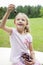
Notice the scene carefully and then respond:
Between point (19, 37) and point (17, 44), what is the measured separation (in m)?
0.06

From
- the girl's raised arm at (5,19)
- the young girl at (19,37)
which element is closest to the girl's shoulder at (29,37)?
the young girl at (19,37)

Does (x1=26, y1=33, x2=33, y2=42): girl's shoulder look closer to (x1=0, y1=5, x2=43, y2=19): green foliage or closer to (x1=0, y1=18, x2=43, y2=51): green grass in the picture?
(x1=0, y1=18, x2=43, y2=51): green grass

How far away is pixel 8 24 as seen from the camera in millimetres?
2701

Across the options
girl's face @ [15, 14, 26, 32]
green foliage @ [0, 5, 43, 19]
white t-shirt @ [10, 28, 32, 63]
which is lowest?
white t-shirt @ [10, 28, 32, 63]

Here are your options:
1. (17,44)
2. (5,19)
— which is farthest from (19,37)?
(5,19)

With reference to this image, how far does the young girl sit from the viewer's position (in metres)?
2.70

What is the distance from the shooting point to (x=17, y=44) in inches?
106

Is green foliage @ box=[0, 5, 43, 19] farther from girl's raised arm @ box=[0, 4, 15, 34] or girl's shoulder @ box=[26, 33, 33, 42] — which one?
girl's shoulder @ box=[26, 33, 33, 42]

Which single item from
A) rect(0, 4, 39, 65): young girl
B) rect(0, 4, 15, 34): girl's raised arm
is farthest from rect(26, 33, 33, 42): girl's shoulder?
rect(0, 4, 15, 34): girl's raised arm

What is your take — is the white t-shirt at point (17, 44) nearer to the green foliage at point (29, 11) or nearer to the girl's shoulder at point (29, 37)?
the girl's shoulder at point (29, 37)

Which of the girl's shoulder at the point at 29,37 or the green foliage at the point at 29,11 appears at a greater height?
the green foliage at the point at 29,11

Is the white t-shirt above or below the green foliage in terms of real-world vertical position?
below

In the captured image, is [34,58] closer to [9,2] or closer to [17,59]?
[17,59]

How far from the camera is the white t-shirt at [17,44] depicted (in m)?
2.70
